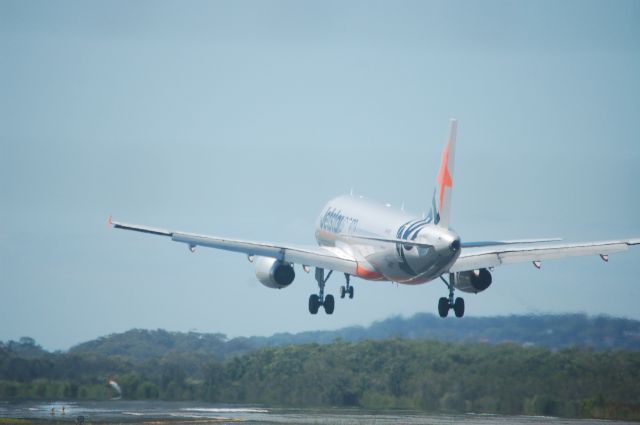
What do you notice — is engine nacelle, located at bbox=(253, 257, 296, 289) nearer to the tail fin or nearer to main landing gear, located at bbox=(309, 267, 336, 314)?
main landing gear, located at bbox=(309, 267, 336, 314)

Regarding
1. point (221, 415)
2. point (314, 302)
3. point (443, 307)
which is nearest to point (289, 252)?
point (314, 302)

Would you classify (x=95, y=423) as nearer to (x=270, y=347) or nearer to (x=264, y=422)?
(x=264, y=422)

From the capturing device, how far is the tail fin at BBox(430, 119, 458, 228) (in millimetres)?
93812

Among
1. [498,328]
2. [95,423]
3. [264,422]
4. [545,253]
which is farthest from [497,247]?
[95,423]

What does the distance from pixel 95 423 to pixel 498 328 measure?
3047 centimetres

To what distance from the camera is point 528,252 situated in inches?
3880

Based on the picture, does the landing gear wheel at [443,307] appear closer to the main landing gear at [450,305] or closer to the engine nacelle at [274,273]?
→ the main landing gear at [450,305]

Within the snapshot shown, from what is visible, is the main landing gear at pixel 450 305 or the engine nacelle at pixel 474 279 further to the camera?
the main landing gear at pixel 450 305

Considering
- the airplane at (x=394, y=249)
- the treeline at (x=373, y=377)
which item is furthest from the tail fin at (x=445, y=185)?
the treeline at (x=373, y=377)

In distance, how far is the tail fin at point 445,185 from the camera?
9381 cm

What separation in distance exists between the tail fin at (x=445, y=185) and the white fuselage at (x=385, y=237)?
0.65 m

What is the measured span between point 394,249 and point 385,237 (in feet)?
6.63

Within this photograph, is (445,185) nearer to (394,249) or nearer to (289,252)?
(394,249)

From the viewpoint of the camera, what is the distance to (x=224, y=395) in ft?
351
